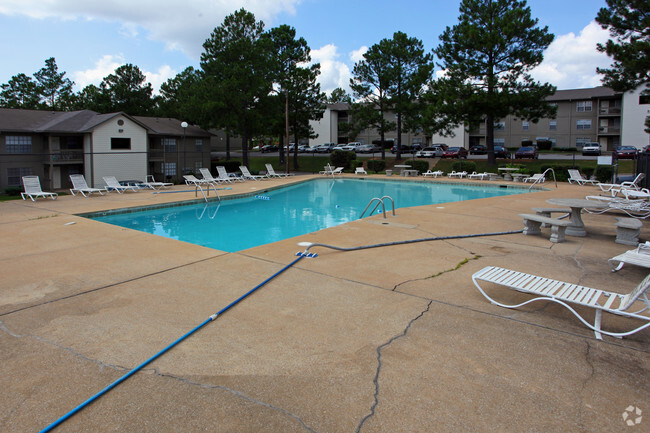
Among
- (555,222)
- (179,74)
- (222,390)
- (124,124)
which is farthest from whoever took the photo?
(179,74)

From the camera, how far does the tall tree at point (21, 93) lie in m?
54.3

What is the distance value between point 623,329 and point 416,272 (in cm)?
246

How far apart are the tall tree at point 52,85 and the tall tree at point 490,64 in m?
50.4

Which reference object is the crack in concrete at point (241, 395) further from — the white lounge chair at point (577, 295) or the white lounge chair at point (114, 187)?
the white lounge chair at point (114, 187)

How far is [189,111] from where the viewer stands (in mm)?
34531

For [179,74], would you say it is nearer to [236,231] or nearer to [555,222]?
[236,231]

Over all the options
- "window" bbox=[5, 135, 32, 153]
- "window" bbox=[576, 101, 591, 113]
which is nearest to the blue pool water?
"window" bbox=[5, 135, 32, 153]

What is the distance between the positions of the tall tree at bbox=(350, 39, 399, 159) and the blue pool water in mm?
14451

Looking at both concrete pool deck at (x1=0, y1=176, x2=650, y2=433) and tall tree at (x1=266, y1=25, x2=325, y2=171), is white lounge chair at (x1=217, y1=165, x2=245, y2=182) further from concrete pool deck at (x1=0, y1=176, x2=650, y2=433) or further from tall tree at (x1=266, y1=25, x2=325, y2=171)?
concrete pool deck at (x1=0, y1=176, x2=650, y2=433)

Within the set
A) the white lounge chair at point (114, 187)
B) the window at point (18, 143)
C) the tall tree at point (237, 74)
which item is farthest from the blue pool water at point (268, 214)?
the window at point (18, 143)

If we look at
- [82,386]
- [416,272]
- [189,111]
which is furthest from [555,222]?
[189,111]

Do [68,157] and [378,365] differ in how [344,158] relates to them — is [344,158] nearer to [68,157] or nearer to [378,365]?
[68,157]

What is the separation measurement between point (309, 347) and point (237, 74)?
99.7ft

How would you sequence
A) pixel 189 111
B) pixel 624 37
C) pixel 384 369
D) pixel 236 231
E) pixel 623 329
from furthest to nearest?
pixel 189 111 < pixel 624 37 < pixel 236 231 < pixel 623 329 < pixel 384 369
